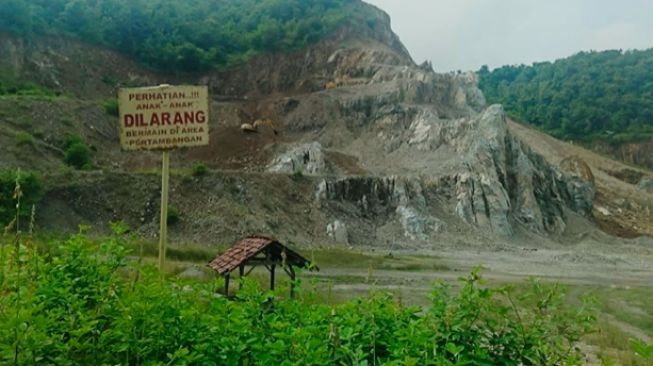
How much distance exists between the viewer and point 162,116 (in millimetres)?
6656

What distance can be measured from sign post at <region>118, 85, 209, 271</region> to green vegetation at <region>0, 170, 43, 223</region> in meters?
26.1

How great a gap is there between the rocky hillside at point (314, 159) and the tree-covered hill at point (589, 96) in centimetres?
4709

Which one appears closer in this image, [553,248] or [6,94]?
[553,248]

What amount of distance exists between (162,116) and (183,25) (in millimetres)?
81480

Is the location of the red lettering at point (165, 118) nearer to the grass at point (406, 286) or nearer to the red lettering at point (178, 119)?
the red lettering at point (178, 119)

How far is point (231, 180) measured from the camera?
139ft

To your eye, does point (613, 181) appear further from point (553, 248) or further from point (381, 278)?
point (381, 278)

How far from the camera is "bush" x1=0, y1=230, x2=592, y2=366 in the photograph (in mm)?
3707

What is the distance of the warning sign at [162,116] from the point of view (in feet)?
21.6

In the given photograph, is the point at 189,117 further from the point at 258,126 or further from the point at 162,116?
the point at 258,126

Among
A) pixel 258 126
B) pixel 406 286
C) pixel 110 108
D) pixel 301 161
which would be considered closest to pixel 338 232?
pixel 301 161

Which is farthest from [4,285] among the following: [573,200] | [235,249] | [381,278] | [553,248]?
[573,200]

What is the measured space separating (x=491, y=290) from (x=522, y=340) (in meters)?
0.43

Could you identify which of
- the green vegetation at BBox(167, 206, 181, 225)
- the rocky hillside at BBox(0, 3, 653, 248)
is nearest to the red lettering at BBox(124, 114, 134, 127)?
the rocky hillside at BBox(0, 3, 653, 248)
